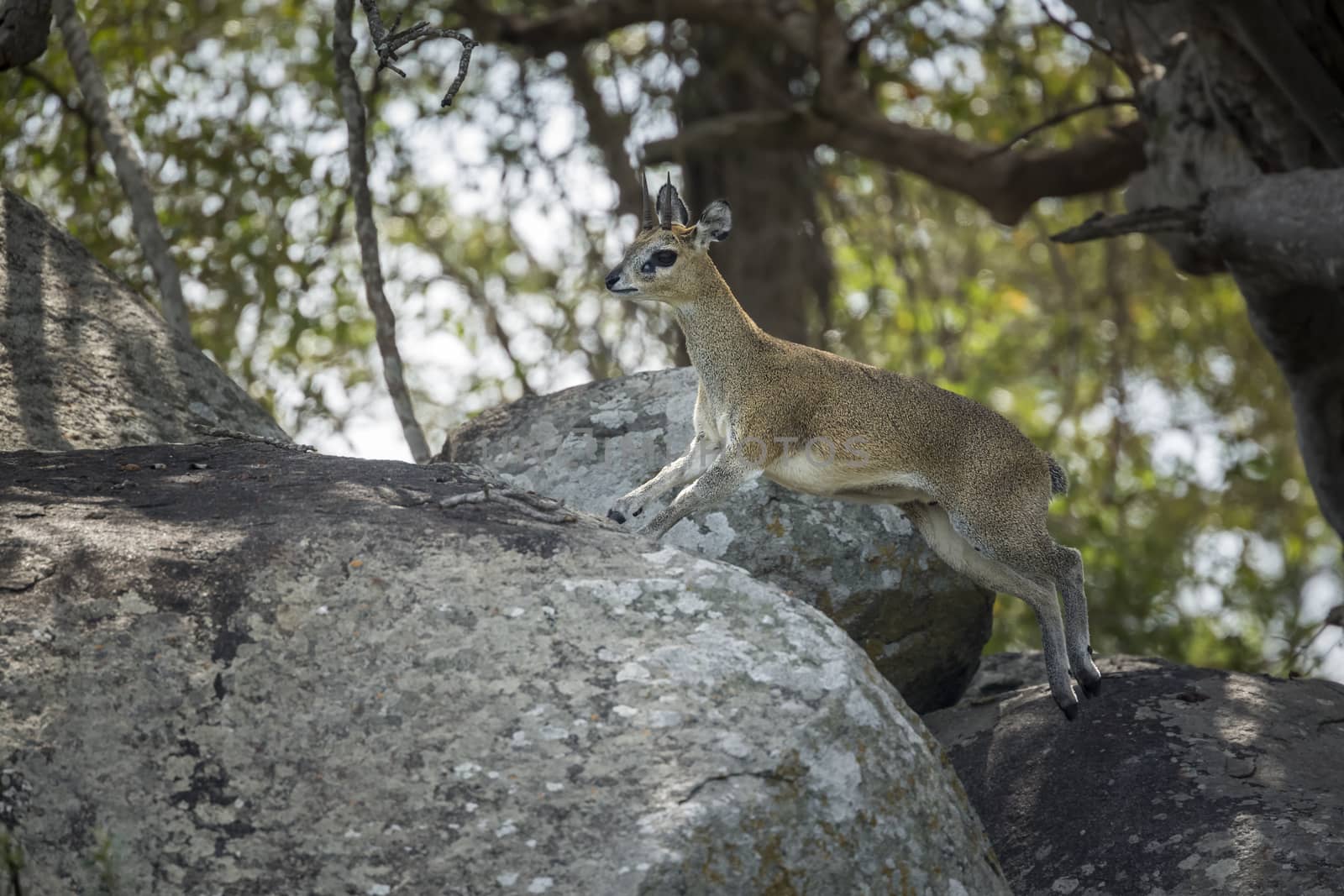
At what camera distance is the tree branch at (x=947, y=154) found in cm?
1135

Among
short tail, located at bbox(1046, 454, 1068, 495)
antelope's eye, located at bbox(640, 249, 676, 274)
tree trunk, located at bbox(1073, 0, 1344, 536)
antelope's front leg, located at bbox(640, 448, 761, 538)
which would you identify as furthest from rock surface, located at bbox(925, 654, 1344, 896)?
antelope's eye, located at bbox(640, 249, 676, 274)

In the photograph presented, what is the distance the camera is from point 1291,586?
13688 mm

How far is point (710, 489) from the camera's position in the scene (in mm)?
6273

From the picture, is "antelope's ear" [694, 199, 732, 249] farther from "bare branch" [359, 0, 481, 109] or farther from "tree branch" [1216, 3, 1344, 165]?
"tree branch" [1216, 3, 1344, 165]

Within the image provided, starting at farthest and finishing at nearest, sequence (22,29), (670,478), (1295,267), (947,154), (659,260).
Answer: (947,154) → (1295,267) → (22,29) → (659,260) → (670,478)

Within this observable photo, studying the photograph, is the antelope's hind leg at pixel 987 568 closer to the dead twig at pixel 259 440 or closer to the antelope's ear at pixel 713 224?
the antelope's ear at pixel 713 224

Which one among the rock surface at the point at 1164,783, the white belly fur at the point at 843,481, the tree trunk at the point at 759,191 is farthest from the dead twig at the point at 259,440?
the tree trunk at the point at 759,191

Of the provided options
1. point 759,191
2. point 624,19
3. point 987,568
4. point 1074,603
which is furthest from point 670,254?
point 759,191

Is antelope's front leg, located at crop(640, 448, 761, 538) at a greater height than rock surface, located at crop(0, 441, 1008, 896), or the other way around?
antelope's front leg, located at crop(640, 448, 761, 538)

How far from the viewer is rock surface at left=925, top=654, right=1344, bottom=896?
5.44 meters

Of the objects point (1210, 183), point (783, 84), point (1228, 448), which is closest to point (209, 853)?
point (1210, 183)

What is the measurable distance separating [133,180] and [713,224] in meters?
4.28

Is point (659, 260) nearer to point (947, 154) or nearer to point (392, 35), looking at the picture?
point (392, 35)

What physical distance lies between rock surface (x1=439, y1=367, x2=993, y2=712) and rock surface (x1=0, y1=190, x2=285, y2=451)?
133 cm
